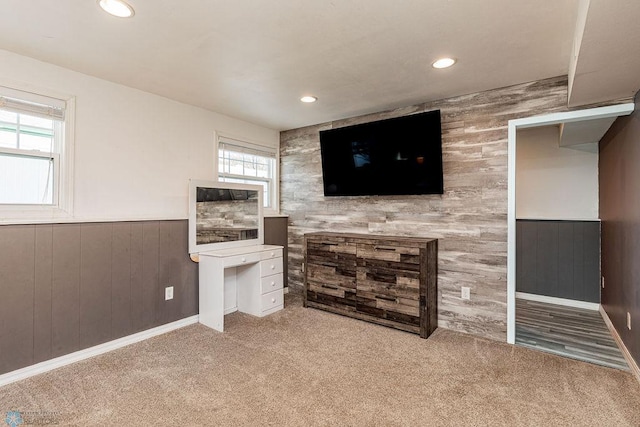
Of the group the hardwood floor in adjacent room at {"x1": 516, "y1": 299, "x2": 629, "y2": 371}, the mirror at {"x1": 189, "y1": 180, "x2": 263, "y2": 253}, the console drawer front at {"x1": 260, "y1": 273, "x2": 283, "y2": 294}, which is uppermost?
the mirror at {"x1": 189, "y1": 180, "x2": 263, "y2": 253}

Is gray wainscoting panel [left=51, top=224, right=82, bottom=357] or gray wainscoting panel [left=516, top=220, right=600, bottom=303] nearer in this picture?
gray wainscoting panel [left=51, top=224, right=82, bottom=357]

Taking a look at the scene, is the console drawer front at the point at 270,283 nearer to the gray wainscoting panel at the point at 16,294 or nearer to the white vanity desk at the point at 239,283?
the white vanity desk at the point at 239,283

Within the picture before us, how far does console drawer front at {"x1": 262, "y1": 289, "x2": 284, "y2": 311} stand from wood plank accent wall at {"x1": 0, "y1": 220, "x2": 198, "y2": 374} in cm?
81

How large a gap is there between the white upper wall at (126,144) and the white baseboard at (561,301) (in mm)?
4394

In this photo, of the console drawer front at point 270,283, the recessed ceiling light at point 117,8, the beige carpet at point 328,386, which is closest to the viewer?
the recessed ceiling light at point 117,8

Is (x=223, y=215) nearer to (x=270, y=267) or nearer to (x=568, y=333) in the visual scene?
(x=270, y=267)

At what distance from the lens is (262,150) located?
14.4ft

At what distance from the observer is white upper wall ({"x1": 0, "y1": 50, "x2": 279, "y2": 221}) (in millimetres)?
2596

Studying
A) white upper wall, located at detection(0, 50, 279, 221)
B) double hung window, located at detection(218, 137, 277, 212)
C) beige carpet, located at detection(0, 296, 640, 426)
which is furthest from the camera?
double hung window, located at detection(218, 137, 277, 212)

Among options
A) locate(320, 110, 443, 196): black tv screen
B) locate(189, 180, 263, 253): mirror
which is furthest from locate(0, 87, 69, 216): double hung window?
locate(320, 110, 443, 196): black tv screen

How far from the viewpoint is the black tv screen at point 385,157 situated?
322cm

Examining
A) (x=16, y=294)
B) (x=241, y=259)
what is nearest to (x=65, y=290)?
(x=16, y=294)

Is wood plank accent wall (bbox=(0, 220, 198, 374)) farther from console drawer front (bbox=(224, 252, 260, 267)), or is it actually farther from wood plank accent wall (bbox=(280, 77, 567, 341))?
wood plank accent wall (bbox=(280, 77, 567, 341))

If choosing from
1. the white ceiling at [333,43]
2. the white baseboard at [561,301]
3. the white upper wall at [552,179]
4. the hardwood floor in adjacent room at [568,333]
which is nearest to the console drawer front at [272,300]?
the white ceiling at [333,43]
